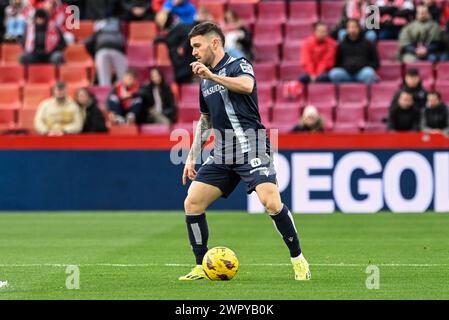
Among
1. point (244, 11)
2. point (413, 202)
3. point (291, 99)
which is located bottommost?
point (413, 202)

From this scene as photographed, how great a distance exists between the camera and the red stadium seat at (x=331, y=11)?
23.7 metres

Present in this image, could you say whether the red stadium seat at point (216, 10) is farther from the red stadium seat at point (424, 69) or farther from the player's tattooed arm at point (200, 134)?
the player's tattooed arm at point (200, 134)

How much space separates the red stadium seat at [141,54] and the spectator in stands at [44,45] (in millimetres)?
1408

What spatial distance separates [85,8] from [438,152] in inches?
359

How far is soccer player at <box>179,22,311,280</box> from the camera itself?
1038 centimetres

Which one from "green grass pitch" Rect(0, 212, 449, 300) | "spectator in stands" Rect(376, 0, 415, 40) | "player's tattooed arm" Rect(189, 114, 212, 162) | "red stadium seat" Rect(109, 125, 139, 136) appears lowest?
"green grass pitch" Rect(0, 212, 449, 300)

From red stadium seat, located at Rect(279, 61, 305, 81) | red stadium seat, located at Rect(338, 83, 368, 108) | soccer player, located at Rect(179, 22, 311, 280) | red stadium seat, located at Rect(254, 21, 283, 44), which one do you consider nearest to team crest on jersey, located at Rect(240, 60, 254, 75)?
soccer player, located at Rect(179, 22, 311, 280)

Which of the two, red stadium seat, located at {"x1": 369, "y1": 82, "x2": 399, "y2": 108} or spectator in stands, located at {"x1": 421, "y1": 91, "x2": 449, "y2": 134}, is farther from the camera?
red stadium seat, located at {"x1": 369, "y1": 82, "x2": 399, "y2": 108}

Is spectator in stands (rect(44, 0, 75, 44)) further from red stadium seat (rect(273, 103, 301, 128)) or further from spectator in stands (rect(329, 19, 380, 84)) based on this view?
spectator in stands (rect(329, 19, 380, 84))

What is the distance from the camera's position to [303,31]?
23.6 m

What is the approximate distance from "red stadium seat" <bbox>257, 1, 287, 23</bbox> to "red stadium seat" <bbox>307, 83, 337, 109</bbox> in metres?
2.45

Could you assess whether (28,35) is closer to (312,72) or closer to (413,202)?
(312,72)

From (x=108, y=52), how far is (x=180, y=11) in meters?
1.64
